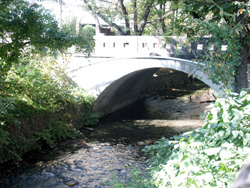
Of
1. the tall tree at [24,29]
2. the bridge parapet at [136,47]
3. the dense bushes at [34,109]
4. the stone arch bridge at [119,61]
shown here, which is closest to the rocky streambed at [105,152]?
the dense bushes at [34,109]

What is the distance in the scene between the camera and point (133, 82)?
47.1 feet

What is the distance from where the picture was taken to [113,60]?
35.7 feet

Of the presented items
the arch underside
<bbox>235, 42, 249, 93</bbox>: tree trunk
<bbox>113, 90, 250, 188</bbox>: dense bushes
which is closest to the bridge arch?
the arch underside

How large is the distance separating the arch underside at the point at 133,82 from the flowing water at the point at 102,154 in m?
0.85

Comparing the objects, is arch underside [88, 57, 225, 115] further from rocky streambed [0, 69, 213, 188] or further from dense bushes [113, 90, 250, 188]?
dense bushes [113, 90, 250, 188]

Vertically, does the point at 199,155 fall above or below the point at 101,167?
above

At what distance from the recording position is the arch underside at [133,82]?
371 inches

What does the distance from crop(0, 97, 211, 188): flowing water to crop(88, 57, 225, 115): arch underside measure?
85cm

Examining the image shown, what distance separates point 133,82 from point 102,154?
24.4ft

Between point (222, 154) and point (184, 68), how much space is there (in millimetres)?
7692

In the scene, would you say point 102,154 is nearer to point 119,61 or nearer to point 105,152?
point 105,152

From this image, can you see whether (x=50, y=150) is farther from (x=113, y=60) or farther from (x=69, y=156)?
(x=113, y=60)

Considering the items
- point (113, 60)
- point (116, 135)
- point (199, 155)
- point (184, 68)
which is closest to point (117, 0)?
point (113, 60)

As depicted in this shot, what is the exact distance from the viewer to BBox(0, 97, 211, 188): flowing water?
586 cm
